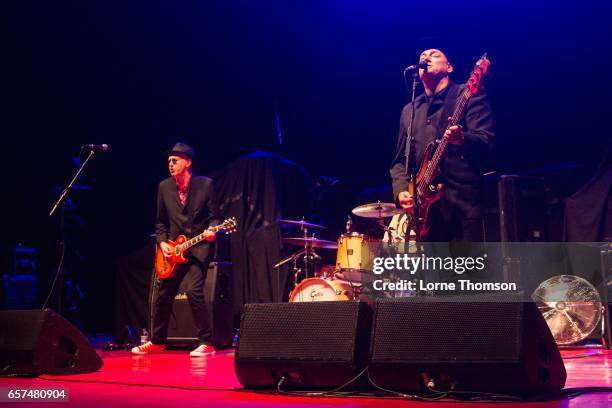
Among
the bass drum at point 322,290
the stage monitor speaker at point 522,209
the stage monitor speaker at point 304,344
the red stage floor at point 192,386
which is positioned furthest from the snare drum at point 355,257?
the stage monitor speaker at point 304,344

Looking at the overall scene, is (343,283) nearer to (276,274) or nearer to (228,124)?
(276,274)

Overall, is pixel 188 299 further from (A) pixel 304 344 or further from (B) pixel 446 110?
(A) pixel 304 344

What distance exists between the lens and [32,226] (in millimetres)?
9969

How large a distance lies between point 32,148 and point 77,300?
92.3 inches

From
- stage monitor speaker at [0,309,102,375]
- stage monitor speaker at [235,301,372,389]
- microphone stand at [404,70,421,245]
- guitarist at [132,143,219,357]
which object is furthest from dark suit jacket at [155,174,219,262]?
stage monitor speaker at [235,301,372,389]

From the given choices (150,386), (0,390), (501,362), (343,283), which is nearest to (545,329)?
(501,362)

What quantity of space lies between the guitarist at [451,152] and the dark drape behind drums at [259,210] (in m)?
4.33

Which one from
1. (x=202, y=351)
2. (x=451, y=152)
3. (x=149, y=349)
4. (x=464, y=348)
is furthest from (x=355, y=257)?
(x=464, y=348)

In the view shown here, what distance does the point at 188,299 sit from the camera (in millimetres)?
6281

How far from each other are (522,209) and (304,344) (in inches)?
205

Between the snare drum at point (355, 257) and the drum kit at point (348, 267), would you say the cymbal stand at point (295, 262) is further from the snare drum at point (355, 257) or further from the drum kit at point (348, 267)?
the snare drum at point (355, 257)

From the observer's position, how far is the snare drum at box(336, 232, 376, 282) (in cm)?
762

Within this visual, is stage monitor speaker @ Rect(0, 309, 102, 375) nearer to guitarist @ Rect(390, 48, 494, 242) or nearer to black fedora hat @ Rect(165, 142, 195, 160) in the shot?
guitarist @ Rect(390, 48, 494, 242)

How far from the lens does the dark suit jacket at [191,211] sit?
256 inches
